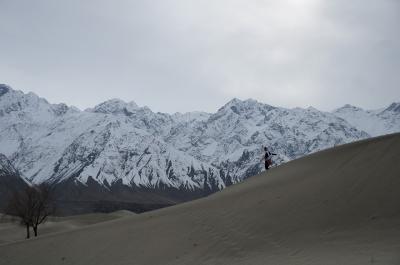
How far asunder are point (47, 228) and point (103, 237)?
136 ft

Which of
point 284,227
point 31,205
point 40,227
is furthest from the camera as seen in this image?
point 40,227

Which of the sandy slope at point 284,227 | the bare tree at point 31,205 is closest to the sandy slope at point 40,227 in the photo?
the bare tree at point 31,205

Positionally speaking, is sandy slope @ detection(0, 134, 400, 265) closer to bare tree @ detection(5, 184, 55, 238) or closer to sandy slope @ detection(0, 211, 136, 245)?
bare tree @ detection(5, 184, 55, 238)

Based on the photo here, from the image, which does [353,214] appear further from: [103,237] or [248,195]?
[103,237]

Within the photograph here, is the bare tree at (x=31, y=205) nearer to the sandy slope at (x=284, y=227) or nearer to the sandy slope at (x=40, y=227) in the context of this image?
the sandy slope at (x=40, y=227)

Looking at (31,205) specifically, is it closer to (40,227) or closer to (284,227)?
(40,227)

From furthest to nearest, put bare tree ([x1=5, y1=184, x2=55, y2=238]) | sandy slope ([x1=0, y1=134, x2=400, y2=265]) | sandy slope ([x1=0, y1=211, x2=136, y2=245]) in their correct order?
sandy slope ([x1=0, y1=211, x2=136, y2=245])
bare tree ([x1=5, y1=184, x2=55, y2=238])
sandy slope ([x1=0, y1=134, x2=400, y2=265])

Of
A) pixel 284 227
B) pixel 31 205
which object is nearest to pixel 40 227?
pixel 31 205

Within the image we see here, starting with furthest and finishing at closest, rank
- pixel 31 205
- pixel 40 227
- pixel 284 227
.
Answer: pixel 40 227
pixel 31 205
pixel 284 227

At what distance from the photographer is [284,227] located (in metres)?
18.0

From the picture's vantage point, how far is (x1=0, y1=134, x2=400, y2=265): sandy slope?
50.1 feet

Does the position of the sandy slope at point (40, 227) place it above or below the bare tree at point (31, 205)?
below

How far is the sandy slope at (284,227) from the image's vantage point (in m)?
15.3

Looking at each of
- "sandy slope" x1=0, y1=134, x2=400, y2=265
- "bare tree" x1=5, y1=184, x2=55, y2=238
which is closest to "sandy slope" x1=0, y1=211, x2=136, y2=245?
"bare tree" x1=5, y1=184, x2=55, y2=238
